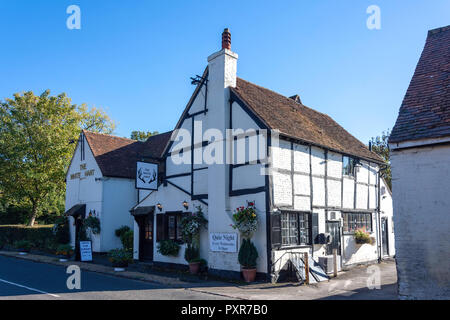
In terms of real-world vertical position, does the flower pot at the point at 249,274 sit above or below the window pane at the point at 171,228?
below

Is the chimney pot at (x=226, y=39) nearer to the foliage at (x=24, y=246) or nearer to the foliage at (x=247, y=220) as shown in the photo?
the foliage at (x=247, y=220)

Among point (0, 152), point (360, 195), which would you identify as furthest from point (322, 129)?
point (0, 152)

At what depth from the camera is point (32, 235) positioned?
25672mm

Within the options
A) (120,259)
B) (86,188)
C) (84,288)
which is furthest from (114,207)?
(84,288)

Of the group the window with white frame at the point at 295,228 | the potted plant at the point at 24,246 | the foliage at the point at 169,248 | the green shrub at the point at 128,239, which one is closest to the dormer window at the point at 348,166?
the window with white frame at the point at 295,228

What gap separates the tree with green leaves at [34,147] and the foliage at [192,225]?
56.7 feet

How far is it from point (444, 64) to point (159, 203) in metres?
12.3

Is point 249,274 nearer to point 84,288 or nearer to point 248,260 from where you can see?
point 248,260

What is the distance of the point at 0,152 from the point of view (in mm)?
28141

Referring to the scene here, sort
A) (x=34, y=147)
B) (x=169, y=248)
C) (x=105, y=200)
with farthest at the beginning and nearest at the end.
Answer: (x=34, y=147) → (x=105, y=200) → (x=169, y=248)

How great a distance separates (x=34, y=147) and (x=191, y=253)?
61.8ft

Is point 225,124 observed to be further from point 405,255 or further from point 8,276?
point 8,276

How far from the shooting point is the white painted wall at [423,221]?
27.3 feet

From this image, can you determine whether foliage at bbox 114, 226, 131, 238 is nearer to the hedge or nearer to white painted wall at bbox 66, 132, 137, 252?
white painted wall at bbox 66, 132, 137, 252
